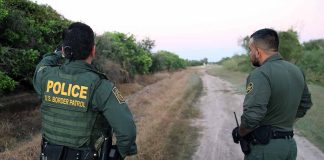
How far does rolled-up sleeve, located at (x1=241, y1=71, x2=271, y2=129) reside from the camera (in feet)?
12.8

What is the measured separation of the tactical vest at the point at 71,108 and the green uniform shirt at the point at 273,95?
138 cm

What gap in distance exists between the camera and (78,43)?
359 centimetres

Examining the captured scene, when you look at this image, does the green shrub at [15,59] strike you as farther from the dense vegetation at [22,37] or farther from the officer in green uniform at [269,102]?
the officer in green uniform at [269,102]

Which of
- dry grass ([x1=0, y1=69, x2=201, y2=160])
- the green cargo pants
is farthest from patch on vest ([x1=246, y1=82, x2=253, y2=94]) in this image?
dry grass ([x1=0, y1=69, x2=201, y2=160])

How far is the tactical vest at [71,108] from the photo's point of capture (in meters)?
3.52

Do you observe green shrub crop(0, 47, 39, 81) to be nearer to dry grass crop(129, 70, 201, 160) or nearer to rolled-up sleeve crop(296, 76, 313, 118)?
dry grass crop(129, 70, 201, 160)

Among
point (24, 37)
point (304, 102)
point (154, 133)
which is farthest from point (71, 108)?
point (24, 37)

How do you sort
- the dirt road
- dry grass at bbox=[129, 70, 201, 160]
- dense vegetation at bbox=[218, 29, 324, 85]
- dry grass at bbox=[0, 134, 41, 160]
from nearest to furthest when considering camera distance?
1. dry grass at bbox=[0, 134, 41, 160]
2. dry grass at bbox=[129, 70, 201, 160]
3. the dirt road
4. dense vegetation at bbox=[218, 29, 324, 85]

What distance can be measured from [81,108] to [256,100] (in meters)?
1.53

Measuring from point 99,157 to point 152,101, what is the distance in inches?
540

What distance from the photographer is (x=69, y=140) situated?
357 cm

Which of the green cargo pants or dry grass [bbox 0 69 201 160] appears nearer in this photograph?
the green cargo pants

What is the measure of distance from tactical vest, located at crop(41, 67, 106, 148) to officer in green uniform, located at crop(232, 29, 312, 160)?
140cm

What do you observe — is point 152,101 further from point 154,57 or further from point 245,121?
point 154,57
